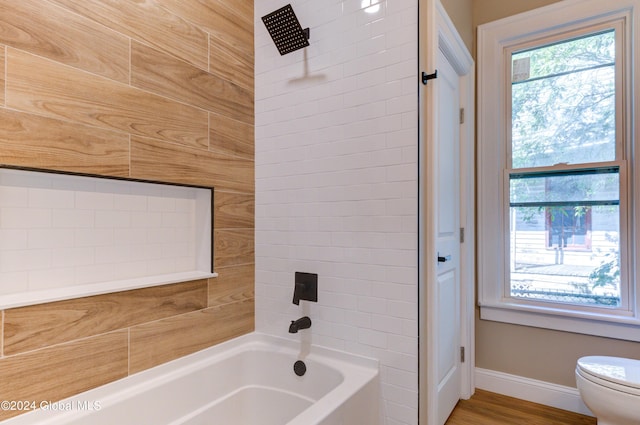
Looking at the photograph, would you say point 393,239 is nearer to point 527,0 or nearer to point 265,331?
point 265,331

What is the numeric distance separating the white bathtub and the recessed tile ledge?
388 mm

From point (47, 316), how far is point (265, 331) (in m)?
1.13

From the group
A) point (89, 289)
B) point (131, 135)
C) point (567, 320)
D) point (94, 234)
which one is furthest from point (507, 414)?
point (131, 135)

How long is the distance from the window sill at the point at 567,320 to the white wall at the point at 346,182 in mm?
1132

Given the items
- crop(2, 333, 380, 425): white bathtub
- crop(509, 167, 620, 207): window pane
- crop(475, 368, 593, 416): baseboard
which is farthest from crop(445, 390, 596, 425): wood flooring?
Result: crop(509, 167, 620, 207): window pane

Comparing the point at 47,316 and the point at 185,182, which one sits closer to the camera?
the point at 47,316

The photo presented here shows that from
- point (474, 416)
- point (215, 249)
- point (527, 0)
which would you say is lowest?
point (474, 416)

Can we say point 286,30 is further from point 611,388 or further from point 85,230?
point 611,388

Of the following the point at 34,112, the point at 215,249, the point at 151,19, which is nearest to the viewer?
the point at 34,112

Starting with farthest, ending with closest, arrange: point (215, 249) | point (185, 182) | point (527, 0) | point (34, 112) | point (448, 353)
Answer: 1. point (527, 0)
2. point (448, 353)
3. point (215, 249)
4. point (185, 182)
5. point (34, 112)

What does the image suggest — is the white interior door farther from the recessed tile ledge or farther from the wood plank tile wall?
the recessed tile ledge

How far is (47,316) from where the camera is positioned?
1228 millimetres

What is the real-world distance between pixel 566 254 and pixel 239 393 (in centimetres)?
223

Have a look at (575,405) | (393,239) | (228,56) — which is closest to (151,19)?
(228,56)
